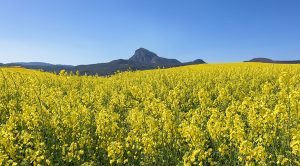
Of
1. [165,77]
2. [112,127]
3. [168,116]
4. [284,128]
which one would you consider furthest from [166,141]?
[165,77]

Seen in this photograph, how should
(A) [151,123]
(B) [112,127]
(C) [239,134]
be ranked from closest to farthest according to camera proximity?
(C) [239,134]
(A) [151,123]
(B) [112,127]

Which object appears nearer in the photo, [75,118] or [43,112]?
[75,118]

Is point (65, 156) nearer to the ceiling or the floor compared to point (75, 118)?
nearer to the floor

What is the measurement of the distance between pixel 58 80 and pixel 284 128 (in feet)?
63.1

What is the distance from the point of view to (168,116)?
325 inches

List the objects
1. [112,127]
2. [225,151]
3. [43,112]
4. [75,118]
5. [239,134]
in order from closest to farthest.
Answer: [239,134], [225,151], [112,127], [75,118], [43,112]

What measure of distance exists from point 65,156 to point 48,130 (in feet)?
4.61

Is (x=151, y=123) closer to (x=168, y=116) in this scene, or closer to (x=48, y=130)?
(x=168, y=116)

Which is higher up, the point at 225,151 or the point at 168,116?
the point at 168,116

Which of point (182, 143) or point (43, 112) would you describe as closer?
point (182, 143)

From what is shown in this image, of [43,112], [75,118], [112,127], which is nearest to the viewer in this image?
[112,127]

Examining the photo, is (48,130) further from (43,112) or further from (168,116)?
(168,116)

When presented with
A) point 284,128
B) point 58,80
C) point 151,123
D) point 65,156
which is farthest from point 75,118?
point 58,80

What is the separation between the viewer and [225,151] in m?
7.48
